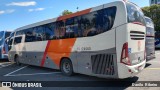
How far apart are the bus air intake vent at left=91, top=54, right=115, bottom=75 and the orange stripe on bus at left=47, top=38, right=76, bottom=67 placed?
181 cm

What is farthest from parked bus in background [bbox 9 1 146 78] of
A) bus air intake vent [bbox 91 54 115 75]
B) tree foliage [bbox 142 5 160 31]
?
tree foliage [bbox 142 5 160 31]

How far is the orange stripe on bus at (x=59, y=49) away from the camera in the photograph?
1115cm

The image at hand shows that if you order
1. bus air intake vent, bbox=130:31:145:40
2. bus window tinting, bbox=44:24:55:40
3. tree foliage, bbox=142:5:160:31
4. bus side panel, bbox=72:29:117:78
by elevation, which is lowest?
bus side panel, bbox=72:29:117:78

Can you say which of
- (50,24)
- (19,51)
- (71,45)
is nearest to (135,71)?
(71,45)

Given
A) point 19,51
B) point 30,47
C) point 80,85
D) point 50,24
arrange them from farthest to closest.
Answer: point 19,51 → point 30,47 → point 50,24 → point 80,85

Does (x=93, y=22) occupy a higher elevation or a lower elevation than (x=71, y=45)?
higher

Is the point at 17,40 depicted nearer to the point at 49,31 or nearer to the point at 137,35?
the point at 49,31

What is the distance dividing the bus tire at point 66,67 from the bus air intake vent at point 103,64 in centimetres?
190

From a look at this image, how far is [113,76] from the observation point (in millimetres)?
8602

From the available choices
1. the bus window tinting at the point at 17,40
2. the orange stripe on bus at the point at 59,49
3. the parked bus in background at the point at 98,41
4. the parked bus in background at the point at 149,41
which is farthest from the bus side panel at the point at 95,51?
the bus window tinting at the point at 17,40

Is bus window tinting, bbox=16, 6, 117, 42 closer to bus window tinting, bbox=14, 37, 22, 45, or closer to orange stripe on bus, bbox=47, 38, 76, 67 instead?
orange stripe on bus, bbox=47, 38, 76, 67

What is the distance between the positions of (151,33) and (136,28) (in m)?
5.41

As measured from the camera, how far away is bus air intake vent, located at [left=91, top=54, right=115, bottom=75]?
871 centimetres

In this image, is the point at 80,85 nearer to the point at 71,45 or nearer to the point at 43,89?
the point at 43,89
